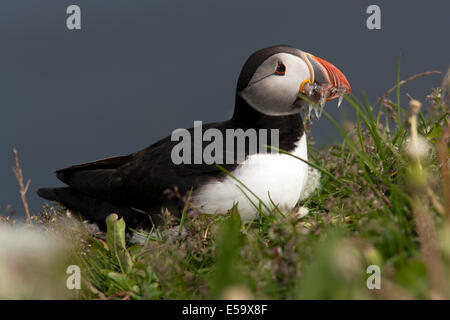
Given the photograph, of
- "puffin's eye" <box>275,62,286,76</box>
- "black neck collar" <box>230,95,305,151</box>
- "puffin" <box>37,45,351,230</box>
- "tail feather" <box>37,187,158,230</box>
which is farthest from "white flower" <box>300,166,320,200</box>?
"tail feather" <box>37,187,158,230</box>

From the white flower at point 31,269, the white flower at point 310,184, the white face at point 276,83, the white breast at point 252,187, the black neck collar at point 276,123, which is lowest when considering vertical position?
the white flower at point 31,269

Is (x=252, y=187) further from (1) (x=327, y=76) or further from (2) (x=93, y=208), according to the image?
(2) (x=93, y=208)

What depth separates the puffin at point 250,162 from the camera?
365 centimetres

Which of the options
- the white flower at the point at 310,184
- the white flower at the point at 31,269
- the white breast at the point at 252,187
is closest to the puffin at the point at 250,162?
the white breast at the point at 252,187

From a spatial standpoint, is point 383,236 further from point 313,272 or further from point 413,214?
point 313,272

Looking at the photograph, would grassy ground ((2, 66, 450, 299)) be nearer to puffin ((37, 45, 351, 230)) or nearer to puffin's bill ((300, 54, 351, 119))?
puffin ((37, 45, 351, 230))

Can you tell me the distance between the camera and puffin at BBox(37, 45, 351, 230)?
3.65m

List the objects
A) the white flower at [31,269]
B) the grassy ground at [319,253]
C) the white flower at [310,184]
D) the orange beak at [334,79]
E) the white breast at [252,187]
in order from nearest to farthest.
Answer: the grassy ground at [319,253] → the white flower at [31,269] → the white breast at [252,187] → the orange beak at [334,79] → the white flower at [310,184]

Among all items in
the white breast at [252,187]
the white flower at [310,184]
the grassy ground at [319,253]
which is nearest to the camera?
the grassy ground at [319,253]

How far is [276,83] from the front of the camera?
382 centimetres

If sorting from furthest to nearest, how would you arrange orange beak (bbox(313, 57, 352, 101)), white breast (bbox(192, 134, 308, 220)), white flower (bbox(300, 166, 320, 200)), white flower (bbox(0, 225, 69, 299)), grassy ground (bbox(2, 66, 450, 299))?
white flower (bbox(300, 166, 320, 200)) < orange beak (bbox(313, 57, 352, 101)) < white breast (bbox(192, 134, 308, 220)) < white flower (bbox(0, 225, 69, 299)) < grassy ground (bbox(2, 66, 450, 299))

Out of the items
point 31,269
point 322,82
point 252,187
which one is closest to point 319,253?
point 31,269

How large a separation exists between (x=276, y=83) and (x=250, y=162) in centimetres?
66

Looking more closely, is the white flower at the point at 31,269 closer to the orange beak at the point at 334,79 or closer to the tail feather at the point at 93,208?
the tail feather at the point at 93,208
